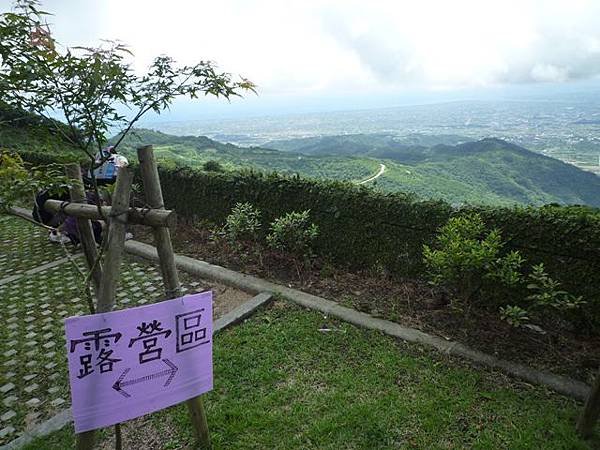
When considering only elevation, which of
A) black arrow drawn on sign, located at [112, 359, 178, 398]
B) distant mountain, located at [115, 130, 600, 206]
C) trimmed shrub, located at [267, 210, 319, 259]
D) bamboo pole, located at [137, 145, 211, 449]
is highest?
bamboo pole, located at [137, 145, 211, 449]

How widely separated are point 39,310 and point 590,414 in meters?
5.63

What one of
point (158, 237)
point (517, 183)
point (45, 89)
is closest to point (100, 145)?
point (45, 89)

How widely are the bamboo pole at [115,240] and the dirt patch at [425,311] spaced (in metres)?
2.98

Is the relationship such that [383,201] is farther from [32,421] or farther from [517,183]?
[517,183]

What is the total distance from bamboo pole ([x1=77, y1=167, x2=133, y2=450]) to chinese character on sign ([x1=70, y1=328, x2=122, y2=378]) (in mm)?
142

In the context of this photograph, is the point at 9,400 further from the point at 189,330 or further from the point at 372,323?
the point at 372,323

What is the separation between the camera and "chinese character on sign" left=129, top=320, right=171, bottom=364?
6.94 ft

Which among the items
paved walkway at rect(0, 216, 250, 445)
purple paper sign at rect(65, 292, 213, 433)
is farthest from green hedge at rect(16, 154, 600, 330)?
purple paper sign at rect(65, 292, 213, 433)

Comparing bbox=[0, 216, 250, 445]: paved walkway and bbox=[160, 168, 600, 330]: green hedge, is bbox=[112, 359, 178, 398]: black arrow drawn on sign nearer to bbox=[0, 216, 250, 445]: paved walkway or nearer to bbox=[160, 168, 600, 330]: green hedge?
bbox=[0, 216, 250, 445]: paved walkway

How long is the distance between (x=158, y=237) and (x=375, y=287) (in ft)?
11.0

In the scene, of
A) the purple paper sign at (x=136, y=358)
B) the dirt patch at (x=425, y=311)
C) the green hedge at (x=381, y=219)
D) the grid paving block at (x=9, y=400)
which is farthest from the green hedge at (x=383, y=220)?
the grid paving block at (x=9, y=400)

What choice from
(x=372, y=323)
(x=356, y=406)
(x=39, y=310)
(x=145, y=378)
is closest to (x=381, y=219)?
(x=372, y=323)

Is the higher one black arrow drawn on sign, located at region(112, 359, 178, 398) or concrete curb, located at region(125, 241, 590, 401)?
black arrow drawn on sign, located at region(112, 359, 178, 398)

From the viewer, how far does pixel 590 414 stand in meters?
2.65
